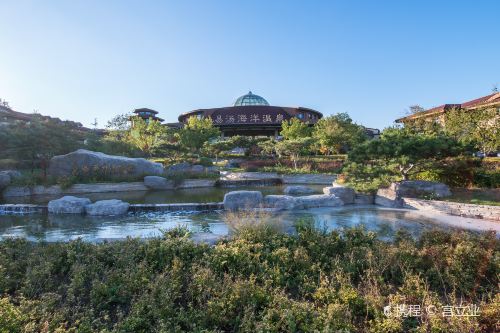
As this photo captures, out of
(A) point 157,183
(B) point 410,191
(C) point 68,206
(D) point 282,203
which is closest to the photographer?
(D) point 282,203

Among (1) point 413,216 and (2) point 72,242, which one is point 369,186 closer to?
(1) point 413,216

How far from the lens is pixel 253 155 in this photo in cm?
3325

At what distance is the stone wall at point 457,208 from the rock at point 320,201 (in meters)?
2.52

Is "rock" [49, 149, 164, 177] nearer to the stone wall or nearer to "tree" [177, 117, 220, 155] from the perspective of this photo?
"tree" [177, 117, 220, 155]

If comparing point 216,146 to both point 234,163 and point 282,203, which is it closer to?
point 234,163

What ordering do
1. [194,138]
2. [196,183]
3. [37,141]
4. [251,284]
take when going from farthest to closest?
[194,138] → [196,183] → [37,141] → [251,284]

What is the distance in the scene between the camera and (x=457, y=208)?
963 cm

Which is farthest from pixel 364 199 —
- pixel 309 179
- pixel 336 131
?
pixel 336 131

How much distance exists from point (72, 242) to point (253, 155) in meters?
28.1

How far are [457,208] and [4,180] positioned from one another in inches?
831

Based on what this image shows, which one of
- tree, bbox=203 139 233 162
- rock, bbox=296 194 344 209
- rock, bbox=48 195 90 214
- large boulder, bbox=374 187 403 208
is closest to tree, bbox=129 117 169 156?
tree, bbox=203 139 233 162

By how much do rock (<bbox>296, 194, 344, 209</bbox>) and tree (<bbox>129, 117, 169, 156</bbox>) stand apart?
79.4 feet

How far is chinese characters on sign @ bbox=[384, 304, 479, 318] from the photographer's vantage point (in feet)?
11.0

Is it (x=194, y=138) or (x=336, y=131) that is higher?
(x=336, y=131)
